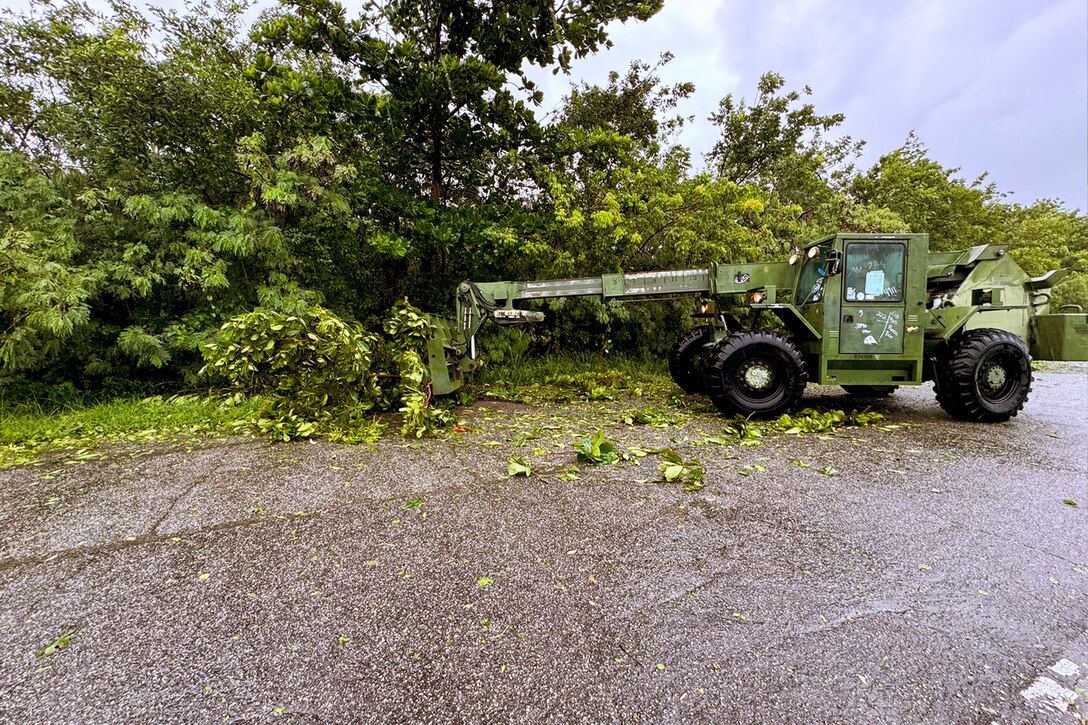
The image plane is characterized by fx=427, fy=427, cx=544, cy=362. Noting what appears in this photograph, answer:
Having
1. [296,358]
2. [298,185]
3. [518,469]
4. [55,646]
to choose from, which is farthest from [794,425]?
[298,185]

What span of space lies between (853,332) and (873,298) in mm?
446

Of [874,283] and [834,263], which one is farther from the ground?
[834,263]

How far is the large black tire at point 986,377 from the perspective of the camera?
482 cm

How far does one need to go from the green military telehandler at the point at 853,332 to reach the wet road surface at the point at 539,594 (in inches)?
66.4

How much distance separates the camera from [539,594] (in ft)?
5.95

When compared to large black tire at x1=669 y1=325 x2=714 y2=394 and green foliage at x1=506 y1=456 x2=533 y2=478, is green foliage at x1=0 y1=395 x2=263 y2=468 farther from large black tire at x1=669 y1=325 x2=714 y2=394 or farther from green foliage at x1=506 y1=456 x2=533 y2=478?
large black tire at x1=669 y1=325 x2=714 y2=394

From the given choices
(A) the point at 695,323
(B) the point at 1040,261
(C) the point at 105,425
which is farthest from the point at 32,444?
(B) the point at 1040,261

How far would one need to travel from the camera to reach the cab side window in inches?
191

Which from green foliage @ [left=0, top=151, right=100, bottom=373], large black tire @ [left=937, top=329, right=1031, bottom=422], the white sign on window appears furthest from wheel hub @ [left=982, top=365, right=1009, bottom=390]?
green foliage @ [left=0, top=151, right=100, bottom=373]

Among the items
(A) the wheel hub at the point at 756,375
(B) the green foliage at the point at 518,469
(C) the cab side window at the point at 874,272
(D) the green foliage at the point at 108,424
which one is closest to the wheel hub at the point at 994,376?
(C) the cab side window at the point at 874,272

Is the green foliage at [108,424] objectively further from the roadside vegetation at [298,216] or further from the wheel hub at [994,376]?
the wheel hub at [994,376]

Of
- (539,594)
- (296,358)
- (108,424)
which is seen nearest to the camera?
(539,594)

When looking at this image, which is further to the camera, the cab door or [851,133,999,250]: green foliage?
[851,133,999,250]: green foliage

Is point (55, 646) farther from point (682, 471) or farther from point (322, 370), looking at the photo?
point (682, 471)
